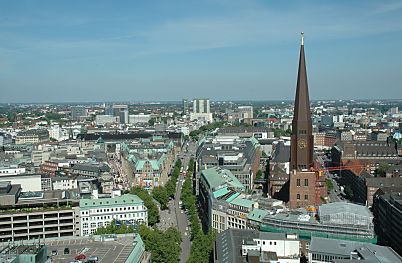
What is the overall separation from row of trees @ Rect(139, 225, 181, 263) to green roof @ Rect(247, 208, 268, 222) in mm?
11587

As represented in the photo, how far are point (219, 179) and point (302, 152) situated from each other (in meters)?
20.6

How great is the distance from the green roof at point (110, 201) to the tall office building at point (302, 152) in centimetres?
2757

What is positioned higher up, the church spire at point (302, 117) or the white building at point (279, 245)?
the church spire at point (302, 117)

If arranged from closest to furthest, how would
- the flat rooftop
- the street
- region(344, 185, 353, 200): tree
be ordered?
1. the flat rooftop
2. the street
3. region(344, 185, 353, 200): tree

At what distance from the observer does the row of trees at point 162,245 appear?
221 feet

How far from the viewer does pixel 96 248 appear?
2472 inches

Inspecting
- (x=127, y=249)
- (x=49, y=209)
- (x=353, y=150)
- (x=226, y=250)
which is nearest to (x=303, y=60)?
(x=226, y=250)

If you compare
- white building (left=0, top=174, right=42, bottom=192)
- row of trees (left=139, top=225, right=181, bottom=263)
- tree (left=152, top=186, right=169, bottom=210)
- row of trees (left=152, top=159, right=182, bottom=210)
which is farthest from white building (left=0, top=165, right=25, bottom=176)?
row of trees (left=139, top=225, right=181, bottom=263)

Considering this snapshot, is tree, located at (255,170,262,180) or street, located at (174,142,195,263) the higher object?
tree, located at (255,170,262,180)

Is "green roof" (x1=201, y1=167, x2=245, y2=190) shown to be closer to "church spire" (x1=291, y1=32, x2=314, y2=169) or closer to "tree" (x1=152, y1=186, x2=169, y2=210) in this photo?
"tree" (x1=152, y1=186, x2=169, y2=210)

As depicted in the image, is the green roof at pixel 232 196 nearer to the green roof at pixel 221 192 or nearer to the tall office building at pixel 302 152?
the green roof at pixel 221 192

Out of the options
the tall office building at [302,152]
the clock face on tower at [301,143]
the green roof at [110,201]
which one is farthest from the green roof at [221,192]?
the clock face on tower at [301,143]

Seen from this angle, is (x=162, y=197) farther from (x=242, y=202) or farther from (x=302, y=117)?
(x=302, y=117)

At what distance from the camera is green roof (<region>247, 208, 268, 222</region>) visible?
72800 mm
